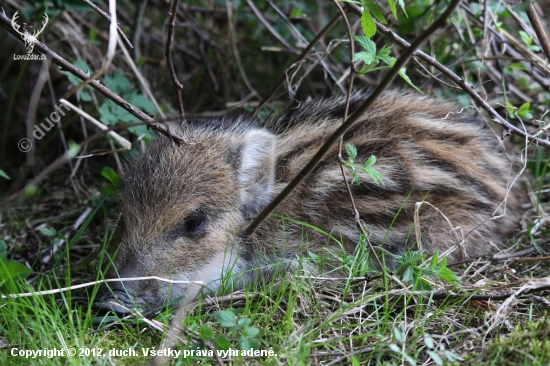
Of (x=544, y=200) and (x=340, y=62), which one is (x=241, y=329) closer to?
(x=544, y=200)

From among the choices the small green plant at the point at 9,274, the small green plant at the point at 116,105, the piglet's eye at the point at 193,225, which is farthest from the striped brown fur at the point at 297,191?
the small green plant at the point at 9,274

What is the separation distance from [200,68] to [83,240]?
2.16m

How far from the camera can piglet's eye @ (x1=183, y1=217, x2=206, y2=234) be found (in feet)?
12.5

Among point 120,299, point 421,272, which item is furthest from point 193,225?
point 421,272

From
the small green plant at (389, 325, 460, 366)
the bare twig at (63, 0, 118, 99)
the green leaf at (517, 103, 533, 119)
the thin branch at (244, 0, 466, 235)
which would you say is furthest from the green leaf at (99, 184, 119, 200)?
the green leaf at (517, 103, 533, 119)

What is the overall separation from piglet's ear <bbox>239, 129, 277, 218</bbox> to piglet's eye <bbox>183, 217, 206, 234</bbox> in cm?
34

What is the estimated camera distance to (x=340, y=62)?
5871 millimetres

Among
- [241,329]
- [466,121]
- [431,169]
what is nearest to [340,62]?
[466,121]

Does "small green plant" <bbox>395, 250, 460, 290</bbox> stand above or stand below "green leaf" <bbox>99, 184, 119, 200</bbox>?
below

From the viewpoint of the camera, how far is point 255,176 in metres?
4.04

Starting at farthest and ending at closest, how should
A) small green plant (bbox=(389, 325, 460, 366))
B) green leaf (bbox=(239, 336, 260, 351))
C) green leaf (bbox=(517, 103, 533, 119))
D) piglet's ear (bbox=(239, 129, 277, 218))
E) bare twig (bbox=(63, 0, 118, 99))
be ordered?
green leaf (bbox=(517, 103, 533, 119)) → piglet's ear (bbox=(239, 129, 277, 218)) → bare twig (bbox=(63, 0, 118, 99)) → green leaf (bbox=(239, 336, 260, 351)) → small green plant (bbox=(389, 325, 460, 366))

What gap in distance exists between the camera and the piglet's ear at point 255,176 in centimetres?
401

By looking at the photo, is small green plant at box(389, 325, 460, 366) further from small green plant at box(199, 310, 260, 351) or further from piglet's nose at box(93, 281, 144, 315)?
piglet's nose at box(93, 281, 144, 315)

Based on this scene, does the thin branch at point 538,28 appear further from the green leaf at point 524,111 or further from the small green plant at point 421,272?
the small green plant at point 421,272
